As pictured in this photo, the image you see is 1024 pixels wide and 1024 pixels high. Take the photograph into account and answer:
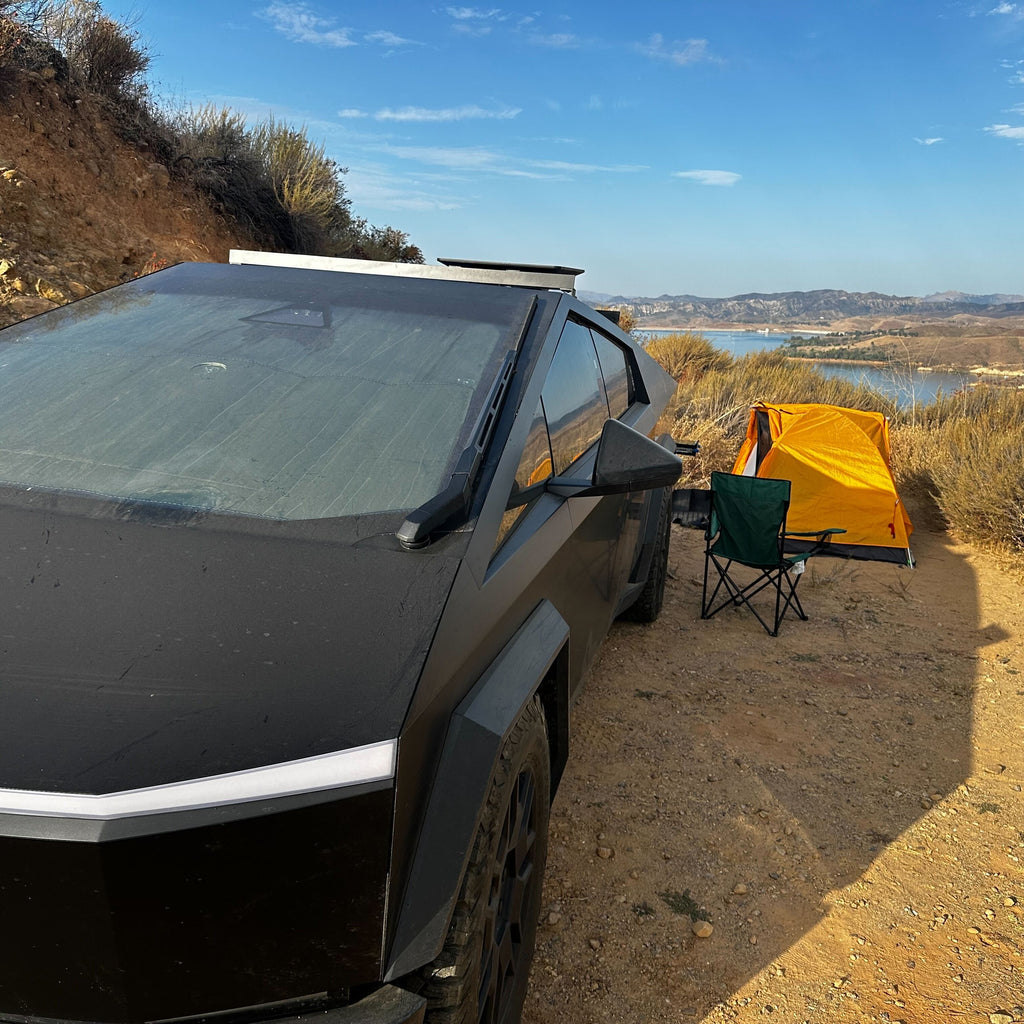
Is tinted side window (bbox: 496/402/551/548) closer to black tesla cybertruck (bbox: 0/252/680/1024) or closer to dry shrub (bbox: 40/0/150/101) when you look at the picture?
black tesla cybertruck (bbox: 0/252/680/1024)

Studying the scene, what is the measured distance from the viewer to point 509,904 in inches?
74.0

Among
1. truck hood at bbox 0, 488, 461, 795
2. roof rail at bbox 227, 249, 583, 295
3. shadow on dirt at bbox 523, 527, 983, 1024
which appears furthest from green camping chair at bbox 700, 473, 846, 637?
truck hood at bbox 0, 488, 461, 795

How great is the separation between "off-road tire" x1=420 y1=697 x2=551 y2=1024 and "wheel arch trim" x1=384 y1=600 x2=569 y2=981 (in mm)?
85

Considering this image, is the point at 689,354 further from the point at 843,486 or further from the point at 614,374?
the point at 614,374

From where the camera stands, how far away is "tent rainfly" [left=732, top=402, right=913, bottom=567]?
22.9 feet

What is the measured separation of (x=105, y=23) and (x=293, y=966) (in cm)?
1333

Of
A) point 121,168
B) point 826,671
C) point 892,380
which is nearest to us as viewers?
point 826,671

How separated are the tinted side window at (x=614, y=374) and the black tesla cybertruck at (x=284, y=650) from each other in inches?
30.5

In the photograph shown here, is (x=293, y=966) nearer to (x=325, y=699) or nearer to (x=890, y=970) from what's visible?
(x=325, y=699)

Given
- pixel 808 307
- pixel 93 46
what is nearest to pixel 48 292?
pixel 93 46

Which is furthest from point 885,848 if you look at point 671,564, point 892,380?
point 892,380

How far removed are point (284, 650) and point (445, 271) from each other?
195 cm

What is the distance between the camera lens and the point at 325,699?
4.23ft

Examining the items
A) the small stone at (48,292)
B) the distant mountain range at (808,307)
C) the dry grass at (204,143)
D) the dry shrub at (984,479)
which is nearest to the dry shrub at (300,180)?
the dry grass at (204,143)
